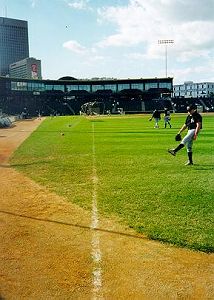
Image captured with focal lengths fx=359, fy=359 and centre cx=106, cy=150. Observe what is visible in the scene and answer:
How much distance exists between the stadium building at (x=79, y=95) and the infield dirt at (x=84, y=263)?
9285cm

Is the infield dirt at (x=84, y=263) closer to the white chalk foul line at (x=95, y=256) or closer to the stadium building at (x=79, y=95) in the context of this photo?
the white chalk foul line at (x=95, y=256)

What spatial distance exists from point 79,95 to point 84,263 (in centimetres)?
11009

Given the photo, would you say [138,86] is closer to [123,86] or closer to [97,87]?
[123,86]

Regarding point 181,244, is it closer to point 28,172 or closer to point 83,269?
point 83,269

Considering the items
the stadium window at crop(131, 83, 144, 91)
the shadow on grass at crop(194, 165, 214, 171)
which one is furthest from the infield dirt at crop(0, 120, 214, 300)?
the stadium window at crop(131, 83, 144, 91)

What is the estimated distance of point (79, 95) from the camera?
113750mm

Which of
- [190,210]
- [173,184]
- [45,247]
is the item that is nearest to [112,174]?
[173,184]

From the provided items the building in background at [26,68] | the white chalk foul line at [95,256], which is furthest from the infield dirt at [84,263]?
the building in background at [26,68]

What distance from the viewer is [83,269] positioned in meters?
5.45

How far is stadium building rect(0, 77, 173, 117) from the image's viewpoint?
10406 centimetres

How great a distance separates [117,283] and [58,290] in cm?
82

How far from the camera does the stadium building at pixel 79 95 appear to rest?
104 metres

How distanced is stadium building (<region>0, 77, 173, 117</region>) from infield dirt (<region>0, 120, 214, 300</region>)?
305 feet

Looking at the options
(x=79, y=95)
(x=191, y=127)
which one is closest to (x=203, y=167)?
(x=191, y=127)
